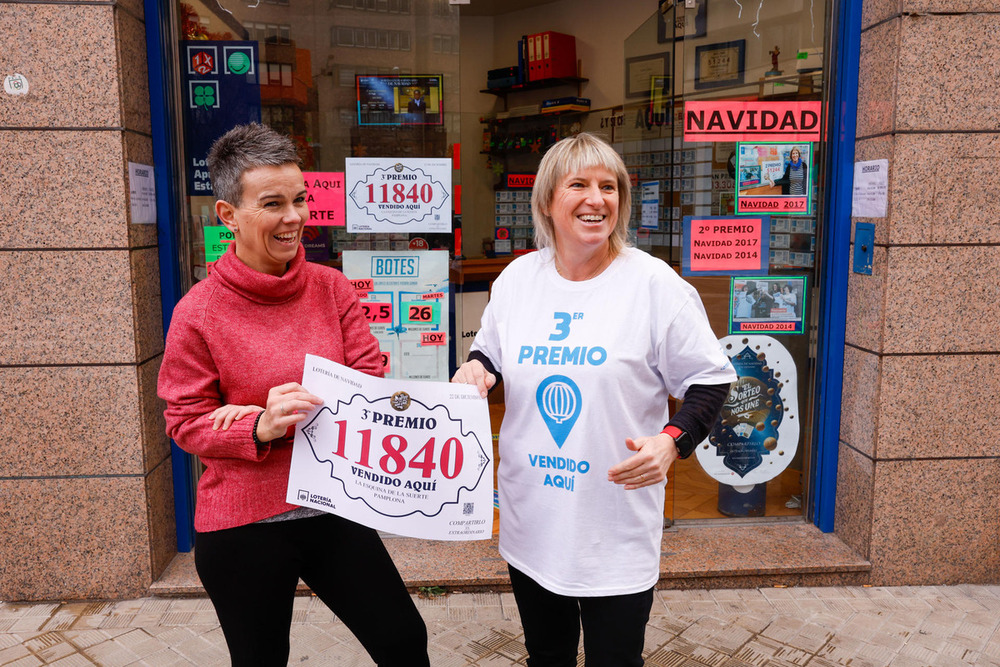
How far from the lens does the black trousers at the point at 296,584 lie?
1916 millimetres

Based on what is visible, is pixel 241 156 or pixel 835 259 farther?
pixel 835 259

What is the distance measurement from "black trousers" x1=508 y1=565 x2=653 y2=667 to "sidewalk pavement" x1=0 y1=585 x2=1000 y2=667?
3.00 feet

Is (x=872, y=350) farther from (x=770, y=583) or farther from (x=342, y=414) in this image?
(x=342, y=414)

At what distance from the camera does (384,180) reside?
12.2 feet

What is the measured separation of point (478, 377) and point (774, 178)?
7.90ft

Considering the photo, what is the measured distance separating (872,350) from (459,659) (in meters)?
2.27

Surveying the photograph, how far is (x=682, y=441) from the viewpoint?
1.90 m

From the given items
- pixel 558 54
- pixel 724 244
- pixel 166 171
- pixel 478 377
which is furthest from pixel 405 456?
pixel 558 54

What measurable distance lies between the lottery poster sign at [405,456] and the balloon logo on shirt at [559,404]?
0.16m

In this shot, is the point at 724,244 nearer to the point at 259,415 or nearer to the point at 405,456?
the point at 405,456

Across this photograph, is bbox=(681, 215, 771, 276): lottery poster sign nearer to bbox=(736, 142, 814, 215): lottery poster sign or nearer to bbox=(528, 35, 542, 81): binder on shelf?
bbox=(736, 142, 814, 215): lottery poster sign

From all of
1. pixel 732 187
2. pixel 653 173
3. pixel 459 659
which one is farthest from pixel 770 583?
pixel 653 173

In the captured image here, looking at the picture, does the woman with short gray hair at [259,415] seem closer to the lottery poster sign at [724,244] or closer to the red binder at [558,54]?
the lottery poster sign at [724,244]

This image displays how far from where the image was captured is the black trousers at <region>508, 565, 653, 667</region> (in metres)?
1.99
